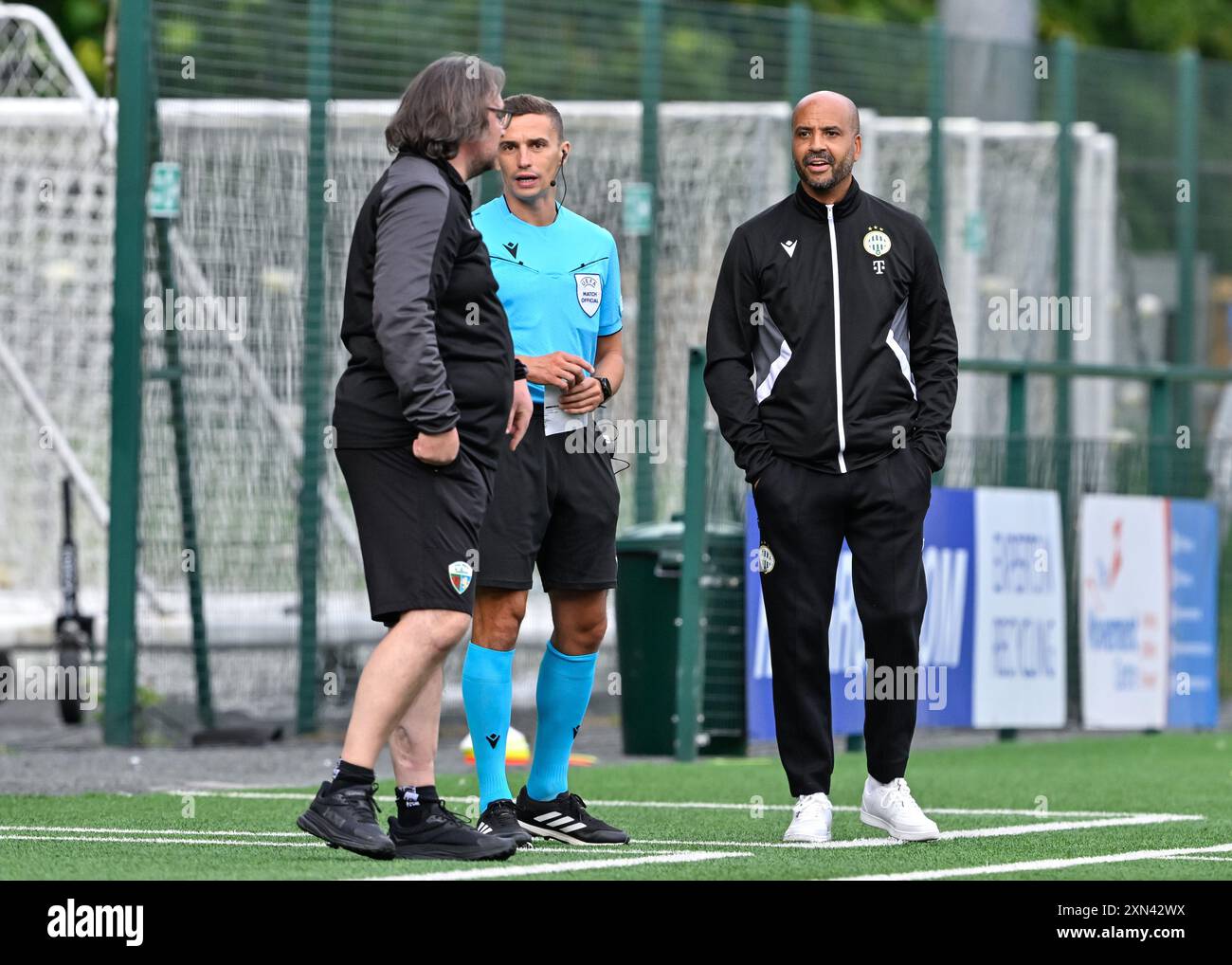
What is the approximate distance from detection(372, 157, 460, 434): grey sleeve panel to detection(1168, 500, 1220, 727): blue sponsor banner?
292 inches

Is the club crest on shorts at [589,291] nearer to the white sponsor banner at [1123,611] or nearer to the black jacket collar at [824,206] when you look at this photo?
the black jacket collar at [824,206]

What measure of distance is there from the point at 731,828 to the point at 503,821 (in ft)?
3.17

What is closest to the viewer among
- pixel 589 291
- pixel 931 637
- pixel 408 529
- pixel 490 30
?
pixel 408 529

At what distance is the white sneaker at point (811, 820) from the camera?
710 cm

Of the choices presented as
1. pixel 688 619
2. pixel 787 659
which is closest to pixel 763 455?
pixel 787 659

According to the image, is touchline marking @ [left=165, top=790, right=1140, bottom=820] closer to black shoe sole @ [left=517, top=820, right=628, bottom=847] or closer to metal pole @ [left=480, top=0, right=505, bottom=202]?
black shoe sole @ [left=517, top=820, right=628, bottom=847]

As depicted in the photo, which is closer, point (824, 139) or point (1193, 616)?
point (824, 139)

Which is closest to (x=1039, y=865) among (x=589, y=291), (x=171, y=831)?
(x=589, y=291)

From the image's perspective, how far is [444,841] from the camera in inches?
250

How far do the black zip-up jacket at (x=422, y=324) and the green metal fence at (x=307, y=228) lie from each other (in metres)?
5.67

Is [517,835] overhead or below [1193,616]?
below

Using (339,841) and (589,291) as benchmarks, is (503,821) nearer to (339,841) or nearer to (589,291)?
(339,841)

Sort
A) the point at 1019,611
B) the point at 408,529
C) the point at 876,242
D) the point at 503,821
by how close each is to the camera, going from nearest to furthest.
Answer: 1. the point at 408,529
2. the point at 503,821
3. the point at 876,242
4. the point at 1019,611
